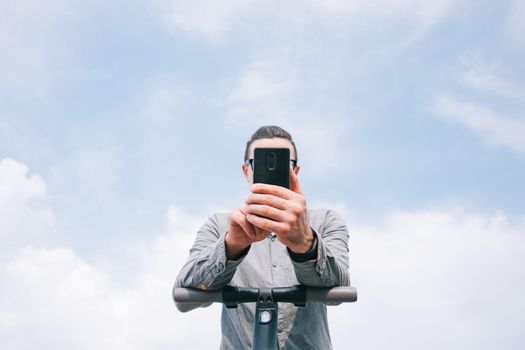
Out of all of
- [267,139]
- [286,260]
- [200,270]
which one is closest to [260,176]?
[200,270]

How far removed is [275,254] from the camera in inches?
148

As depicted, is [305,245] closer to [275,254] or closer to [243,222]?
[243,222]

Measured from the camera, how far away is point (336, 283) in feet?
9.36

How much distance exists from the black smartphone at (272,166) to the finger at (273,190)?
0.05 meters

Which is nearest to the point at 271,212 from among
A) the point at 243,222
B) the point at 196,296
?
the point at 243,222

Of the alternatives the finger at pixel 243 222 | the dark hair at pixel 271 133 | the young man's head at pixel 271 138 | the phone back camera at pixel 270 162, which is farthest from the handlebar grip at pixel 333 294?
the dark hair at pixel 271 133

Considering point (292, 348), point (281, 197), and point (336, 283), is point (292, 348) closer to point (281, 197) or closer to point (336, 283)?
point (336, 283)

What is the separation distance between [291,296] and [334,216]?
1.17m

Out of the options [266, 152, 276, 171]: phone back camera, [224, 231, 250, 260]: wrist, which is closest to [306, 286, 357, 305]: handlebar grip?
[224, 231, 250, 260]: wrist

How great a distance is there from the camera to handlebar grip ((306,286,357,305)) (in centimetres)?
280

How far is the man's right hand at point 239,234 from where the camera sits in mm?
2557

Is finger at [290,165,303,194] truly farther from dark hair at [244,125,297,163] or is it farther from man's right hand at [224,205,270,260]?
dark hair at [244,125,297,163]

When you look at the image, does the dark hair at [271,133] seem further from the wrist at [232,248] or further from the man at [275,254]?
the wrist at [232,248]

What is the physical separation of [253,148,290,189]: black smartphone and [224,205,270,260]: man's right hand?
203 millimetres
